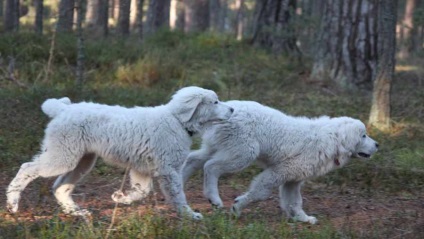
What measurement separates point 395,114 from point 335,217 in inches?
237

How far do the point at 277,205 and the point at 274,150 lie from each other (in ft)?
4.01

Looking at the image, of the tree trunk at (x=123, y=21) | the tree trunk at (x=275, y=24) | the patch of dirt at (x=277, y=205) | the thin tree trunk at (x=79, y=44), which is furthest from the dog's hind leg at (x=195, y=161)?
the tree trunk at (x=123, y=21)

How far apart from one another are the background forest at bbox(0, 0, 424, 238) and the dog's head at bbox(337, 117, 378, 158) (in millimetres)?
778

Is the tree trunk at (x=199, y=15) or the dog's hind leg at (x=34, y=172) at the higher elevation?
the tree trunk at (x=199, y=15)

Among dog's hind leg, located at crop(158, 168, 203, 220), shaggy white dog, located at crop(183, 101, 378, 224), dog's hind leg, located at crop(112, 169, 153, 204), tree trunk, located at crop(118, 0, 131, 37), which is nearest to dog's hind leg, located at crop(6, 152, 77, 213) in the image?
dog's hind leg, located at crop(112, 169, 153, 204)

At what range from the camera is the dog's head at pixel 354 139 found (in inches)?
332

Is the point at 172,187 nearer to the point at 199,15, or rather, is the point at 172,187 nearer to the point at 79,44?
the point at 79,44

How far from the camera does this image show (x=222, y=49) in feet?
64.1

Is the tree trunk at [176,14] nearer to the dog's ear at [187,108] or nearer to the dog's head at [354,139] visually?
the dog's head at [354,139]

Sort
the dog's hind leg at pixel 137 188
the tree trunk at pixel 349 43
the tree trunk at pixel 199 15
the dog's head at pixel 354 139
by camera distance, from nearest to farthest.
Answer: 1. the dog's hind leg at pixel 137 188
2. the dog's head at pixel 354 139
3. the tree trunk at pixel 349 43
4. the tree trunk at pixel 199 15

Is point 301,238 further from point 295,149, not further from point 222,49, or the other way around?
point 222,49

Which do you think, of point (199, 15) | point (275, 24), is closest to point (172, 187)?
point (275, 24)

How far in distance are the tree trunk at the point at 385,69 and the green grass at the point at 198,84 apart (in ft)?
1.22

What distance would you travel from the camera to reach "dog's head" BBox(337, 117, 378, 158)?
27.6 ft
